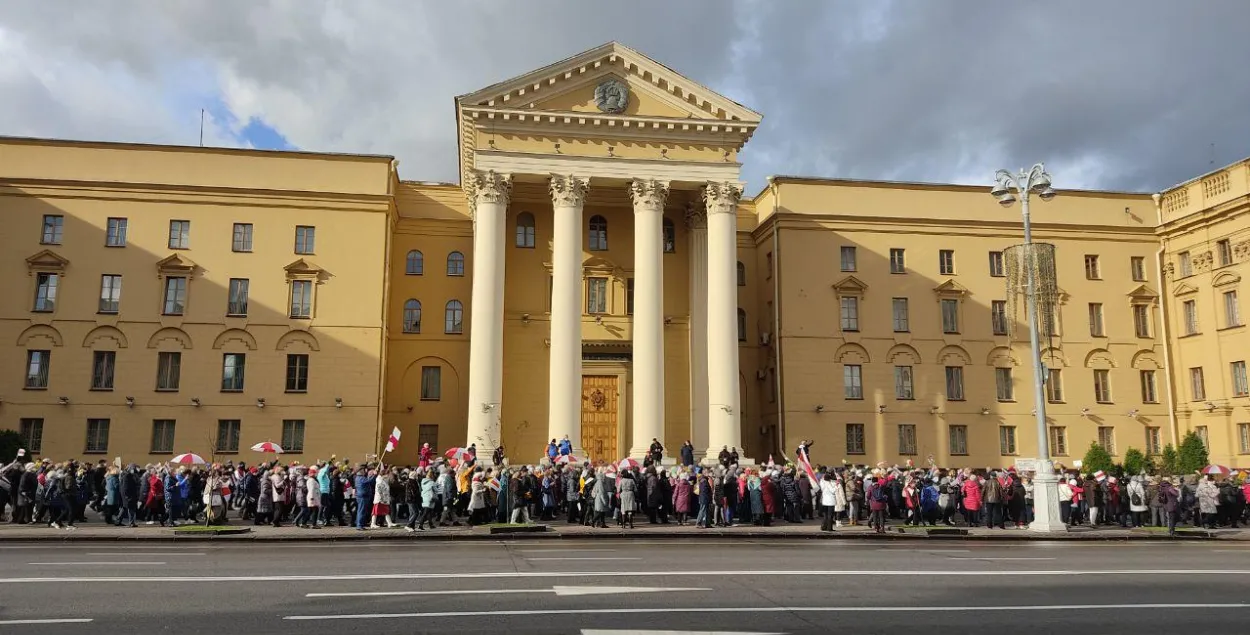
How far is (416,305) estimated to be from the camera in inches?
1629

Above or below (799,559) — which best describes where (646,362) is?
above

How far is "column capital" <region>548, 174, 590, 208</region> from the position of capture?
120 feet

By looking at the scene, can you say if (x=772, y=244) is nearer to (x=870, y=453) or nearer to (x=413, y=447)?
(x=870, y=453)

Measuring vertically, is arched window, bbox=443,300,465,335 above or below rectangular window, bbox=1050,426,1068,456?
above

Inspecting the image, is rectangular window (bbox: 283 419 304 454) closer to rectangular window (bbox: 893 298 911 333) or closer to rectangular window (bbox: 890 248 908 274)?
rectangular window (bbox: 893 298 911 333)

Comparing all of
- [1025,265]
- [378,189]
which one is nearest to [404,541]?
[1025,265]

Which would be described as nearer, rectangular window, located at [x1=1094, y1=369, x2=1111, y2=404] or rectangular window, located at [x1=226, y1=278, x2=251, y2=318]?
rectangular window, located at [x1=226, y1=278, x2=251, y2=318]

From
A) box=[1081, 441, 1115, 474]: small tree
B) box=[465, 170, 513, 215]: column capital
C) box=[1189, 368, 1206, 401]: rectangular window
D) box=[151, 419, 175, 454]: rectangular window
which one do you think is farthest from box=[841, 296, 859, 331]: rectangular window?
box=[151, 419, 175, 454]: rectangular window

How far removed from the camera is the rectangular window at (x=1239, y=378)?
3907 centimetres

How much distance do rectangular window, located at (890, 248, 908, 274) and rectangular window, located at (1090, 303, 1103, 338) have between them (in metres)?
Result: 9.25

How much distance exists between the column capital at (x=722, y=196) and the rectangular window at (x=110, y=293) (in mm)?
24135

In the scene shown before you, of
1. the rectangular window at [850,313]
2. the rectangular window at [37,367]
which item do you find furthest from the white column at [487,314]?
the rectangular window at [37,367]

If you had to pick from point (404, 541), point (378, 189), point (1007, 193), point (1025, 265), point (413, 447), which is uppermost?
point (378, 189)

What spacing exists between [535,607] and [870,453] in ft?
108
